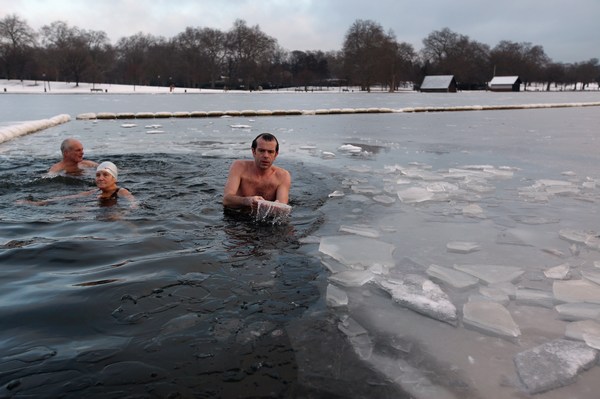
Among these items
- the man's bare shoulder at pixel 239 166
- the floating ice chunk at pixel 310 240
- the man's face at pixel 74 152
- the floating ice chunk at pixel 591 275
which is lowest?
the floating ice chunk at pixel 310 240

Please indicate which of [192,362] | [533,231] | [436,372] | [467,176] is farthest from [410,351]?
[467,176]

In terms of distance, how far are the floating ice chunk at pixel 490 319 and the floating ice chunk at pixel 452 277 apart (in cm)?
23

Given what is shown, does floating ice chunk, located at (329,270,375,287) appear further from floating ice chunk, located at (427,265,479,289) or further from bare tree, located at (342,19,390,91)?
bare tree, located at (342,19,390,91)

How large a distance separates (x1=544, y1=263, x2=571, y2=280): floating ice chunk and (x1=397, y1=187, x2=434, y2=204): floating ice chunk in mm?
1883

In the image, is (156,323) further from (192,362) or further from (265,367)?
(265,367)

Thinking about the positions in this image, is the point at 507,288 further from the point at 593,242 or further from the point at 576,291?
the point at 593,242

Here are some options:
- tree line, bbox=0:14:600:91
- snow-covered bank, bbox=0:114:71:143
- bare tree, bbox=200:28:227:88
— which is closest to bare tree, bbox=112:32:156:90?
tree line, bbox=0:14:600:91

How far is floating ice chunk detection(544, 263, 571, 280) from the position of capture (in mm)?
2710

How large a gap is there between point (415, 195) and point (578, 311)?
8.53 ft

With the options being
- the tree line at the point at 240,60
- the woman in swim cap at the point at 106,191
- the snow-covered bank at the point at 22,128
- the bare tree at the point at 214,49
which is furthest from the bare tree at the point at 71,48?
the woman in swim cap at the point at 106,191

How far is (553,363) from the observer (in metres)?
1.86

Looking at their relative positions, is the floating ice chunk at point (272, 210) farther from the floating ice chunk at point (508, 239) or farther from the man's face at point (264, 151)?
→ the floating ice chunk at point (508, 239)

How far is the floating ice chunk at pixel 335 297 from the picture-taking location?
2.41 m

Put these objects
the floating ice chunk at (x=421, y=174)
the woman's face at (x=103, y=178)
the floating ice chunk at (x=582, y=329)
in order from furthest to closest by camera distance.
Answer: the floating ice chunk at (x=421, y=174), the woman's face at (x=103, y=178), the floating ice chunk at (x=582, y=329)
